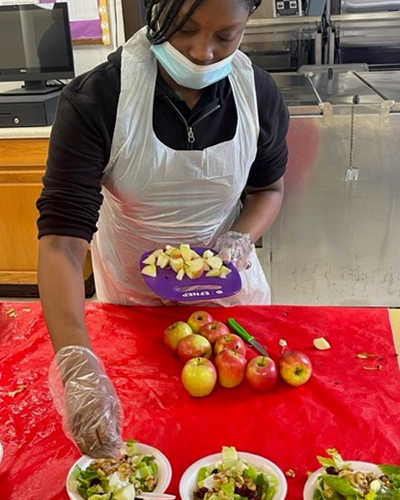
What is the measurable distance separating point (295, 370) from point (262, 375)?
69 millimetres

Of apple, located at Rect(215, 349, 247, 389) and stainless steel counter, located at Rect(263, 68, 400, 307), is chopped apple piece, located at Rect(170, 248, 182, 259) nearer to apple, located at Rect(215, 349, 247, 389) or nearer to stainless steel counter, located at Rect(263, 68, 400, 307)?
apple, located at Rect(215, 349, 247, 389)

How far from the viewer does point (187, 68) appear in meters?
1.17

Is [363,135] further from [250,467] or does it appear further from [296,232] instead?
[250,467]

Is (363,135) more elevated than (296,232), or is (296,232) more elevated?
(363,135)

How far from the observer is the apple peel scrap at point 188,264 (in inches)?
48.9

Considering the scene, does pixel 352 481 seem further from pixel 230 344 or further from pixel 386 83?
pixel 386 83

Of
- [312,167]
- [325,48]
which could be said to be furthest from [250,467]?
[325,48]

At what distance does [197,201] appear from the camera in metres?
1.40

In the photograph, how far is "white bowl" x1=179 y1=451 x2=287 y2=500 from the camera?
2.83ft


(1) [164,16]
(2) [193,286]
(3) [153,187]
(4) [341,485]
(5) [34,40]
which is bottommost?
(4) [341,485]

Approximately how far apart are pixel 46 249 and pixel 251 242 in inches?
21.3

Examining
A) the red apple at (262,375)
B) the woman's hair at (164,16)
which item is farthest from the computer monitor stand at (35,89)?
the red apple at (262,375)

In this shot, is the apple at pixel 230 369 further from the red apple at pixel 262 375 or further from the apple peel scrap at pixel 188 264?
the apple peel scrap at pixel 188 264

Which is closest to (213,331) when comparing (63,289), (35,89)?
(63,289)
